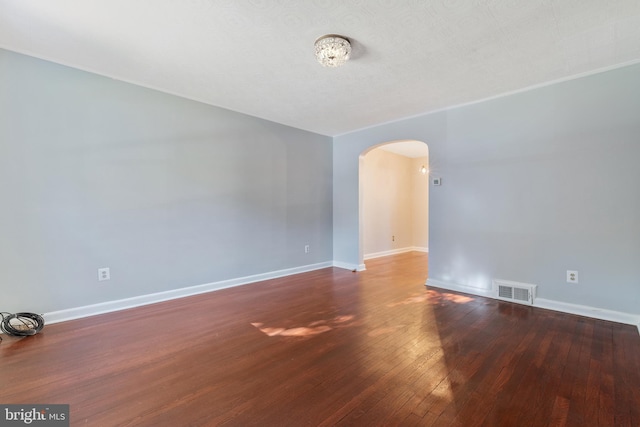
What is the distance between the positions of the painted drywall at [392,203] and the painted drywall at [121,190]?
8.61 ft

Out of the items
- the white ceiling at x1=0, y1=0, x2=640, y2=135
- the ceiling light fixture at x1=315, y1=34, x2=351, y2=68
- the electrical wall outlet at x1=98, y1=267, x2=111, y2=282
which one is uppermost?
the white ceiling at x1=0, y1=0, x2=640, y2=135

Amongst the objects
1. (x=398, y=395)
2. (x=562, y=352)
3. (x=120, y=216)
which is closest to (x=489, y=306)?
(x=562, y=352)

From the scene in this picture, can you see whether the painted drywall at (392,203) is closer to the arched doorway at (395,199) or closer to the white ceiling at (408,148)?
the arched doorway at (395,199)

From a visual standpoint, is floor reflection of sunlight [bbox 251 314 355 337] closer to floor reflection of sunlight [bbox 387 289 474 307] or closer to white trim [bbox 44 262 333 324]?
floor reflection of sunlight [bbox 387 289 474 307]

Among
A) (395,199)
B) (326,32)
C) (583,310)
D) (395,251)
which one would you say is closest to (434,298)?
(583,310)

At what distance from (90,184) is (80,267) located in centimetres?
85

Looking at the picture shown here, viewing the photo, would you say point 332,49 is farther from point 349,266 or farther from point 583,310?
point 349,266

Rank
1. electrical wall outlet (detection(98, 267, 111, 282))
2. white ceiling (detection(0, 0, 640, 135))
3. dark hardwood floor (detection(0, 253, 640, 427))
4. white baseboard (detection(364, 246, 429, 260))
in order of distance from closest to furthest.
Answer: dark hardwood floor (detection(0, 253, 640, 427))
white ceiling (detection(0, 0, 640, 135))
electrical wall outlet (detection(98, 267, 111, 282))
white baseboard (detection(364, 246, 429, 260))

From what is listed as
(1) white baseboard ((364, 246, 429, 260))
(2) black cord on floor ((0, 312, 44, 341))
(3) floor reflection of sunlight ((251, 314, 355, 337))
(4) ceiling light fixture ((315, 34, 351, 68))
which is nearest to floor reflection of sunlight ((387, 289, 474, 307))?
(3) floor reflection of sunlight ((251, 314, 355, 337))

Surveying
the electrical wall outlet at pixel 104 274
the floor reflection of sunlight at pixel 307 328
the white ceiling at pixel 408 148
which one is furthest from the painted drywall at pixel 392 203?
the electrical wall outlet at pixel 104 274

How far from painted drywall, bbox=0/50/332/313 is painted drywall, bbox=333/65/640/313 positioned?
261 centimetres

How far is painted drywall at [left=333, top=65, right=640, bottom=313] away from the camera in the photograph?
271 centimetres

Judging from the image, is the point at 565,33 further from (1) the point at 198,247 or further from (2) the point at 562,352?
(1) the point at 198,247

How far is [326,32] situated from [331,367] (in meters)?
2.51
